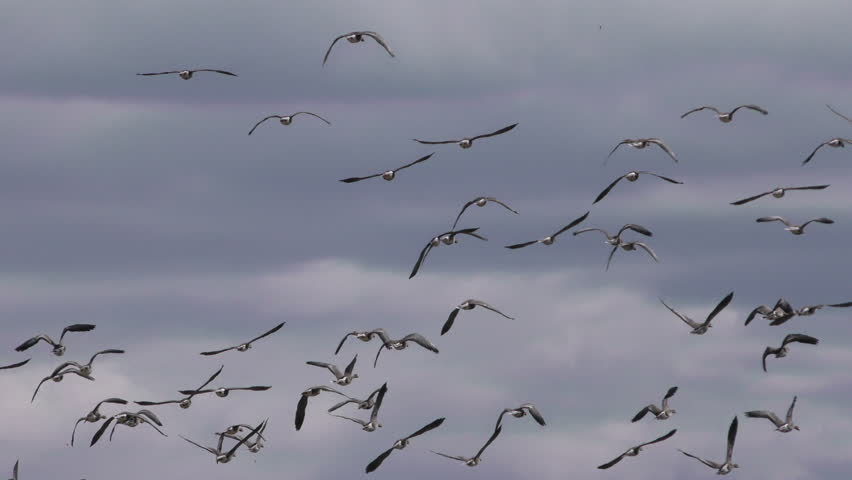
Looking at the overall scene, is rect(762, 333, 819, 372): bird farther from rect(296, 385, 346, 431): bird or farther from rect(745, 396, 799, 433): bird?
rect(296, 385, 346, 431): bird

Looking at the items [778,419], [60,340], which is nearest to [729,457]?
[778,419]

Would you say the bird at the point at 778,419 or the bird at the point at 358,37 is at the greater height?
the bird at the point at 358,37

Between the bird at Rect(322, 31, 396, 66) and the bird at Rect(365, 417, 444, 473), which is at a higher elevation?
the bird at Rect(322, 31, 396, 66)

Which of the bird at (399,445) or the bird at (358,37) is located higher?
the bird at (358,37)

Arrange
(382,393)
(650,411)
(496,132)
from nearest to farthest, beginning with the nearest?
(496,132) → (382,393) → (650,411)

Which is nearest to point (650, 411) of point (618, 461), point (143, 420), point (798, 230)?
point (618, 461)

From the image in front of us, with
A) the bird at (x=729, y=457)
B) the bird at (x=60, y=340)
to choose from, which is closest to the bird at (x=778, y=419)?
the bird at (x=729, y=457)

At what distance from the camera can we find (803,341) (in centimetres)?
10181

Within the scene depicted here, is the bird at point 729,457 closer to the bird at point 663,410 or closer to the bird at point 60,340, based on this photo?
the bird at point 663,410

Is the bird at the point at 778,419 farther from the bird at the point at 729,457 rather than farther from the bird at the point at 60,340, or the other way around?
the bird at the point at 60,340

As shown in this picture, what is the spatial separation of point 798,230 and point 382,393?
2459 centimetres

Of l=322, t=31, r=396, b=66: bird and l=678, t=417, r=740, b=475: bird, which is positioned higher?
l=322, t=31, r=396, b=66: bird

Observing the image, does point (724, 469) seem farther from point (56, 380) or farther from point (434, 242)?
point (56, 380)

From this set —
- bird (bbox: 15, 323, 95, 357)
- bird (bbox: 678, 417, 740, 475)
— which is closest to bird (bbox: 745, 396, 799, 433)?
bird (bbox: 678, 417, 740, 475)
